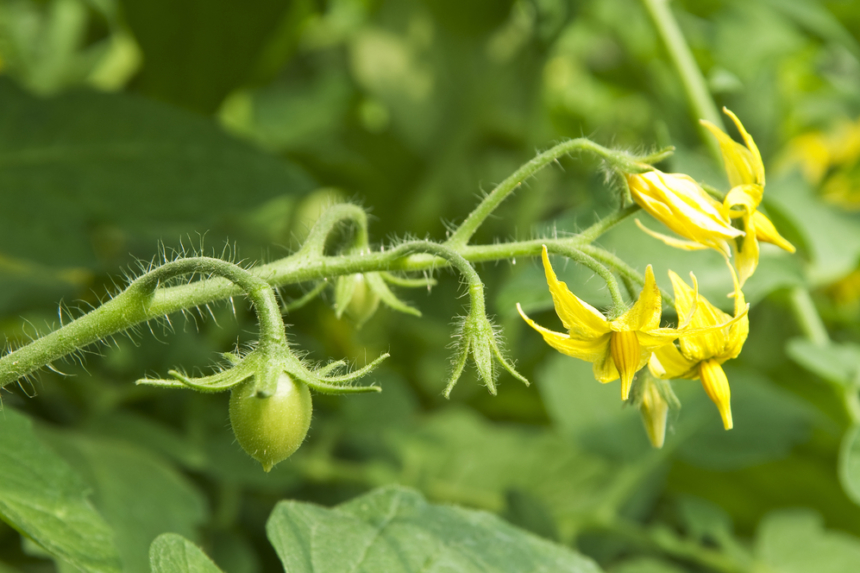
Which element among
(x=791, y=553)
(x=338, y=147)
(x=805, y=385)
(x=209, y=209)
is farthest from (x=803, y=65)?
(x=209, y=209)

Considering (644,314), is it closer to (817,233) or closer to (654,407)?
(654,407)

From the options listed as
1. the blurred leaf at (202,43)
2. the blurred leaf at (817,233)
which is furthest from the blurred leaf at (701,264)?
the blurred leaf at (202,43)

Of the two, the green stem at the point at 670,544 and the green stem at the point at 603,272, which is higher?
the green stem at the point at 603,272

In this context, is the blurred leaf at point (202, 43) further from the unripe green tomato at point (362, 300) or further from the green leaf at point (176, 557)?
the green leaf at point (176, 557)

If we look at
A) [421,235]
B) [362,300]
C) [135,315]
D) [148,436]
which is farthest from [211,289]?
[421,235]

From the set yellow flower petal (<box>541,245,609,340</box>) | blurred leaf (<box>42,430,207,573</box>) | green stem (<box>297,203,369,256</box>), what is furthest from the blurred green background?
yellow flower petal (<box>541,245,609,340</box>)

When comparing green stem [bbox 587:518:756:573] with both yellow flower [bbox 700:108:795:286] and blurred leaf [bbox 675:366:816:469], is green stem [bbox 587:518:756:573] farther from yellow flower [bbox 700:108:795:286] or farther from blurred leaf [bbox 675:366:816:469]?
yellow flower [bbox 700:108:795:286]

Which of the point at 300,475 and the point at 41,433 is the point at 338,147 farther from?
the point at 41,433
